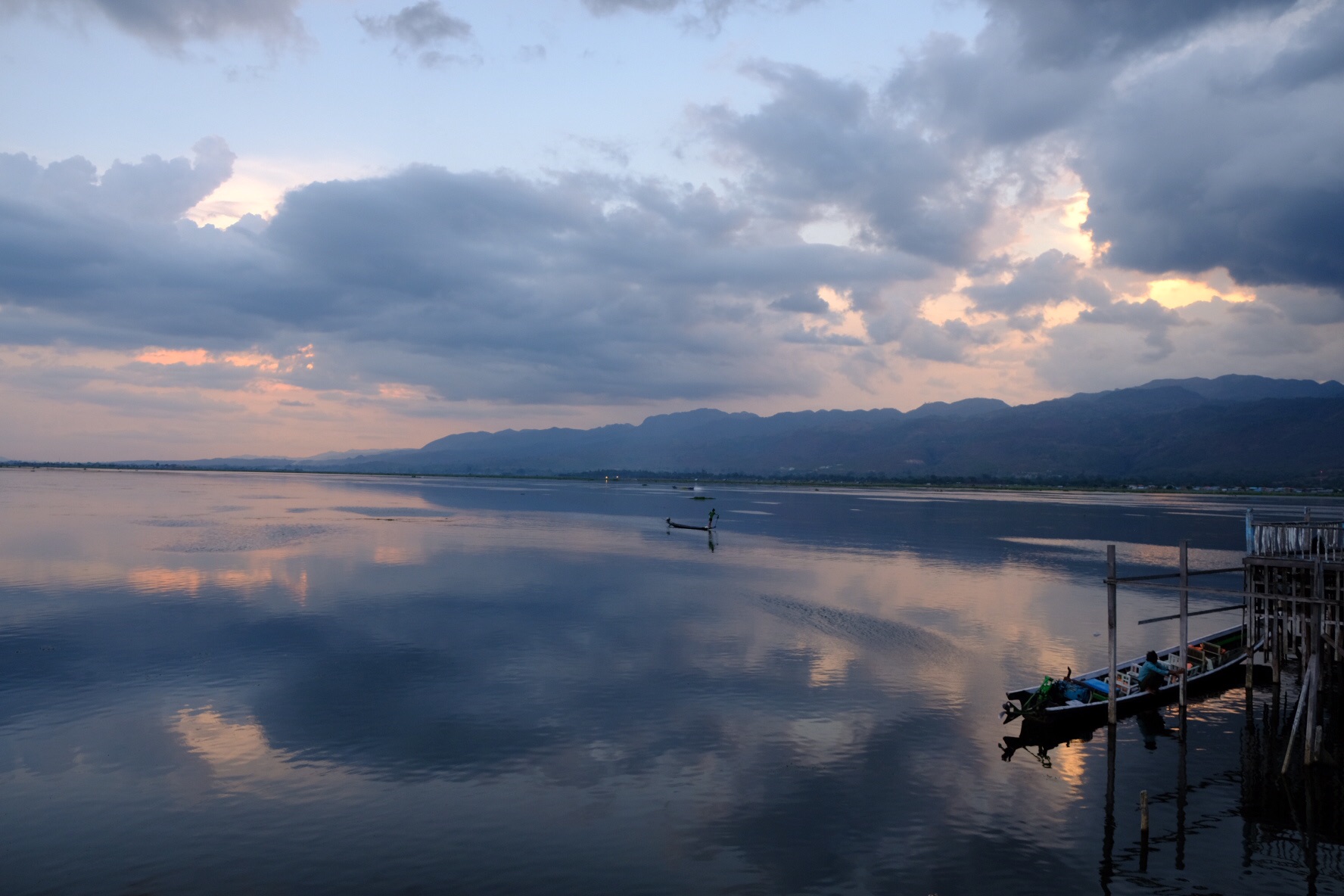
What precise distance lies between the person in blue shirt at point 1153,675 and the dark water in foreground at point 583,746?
109 centimetres

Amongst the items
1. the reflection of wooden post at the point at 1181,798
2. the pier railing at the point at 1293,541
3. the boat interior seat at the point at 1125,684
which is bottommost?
the reflection of wooden post at the point at 1181,798

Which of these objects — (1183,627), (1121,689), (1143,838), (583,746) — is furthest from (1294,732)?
(583,746)

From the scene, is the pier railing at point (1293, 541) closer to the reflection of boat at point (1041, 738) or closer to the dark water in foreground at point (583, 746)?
the dark water in foreground at point (583, 746)

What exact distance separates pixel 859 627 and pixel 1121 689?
1394 cm

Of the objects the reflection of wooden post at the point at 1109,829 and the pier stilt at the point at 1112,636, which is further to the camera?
the pier stilt at the point at 1112,636

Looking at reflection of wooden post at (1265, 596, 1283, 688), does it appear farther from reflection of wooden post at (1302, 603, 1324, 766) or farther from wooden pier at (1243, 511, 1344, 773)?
reflection of wooden post at (1302, 603, 1324, 766)

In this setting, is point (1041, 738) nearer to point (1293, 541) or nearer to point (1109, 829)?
point (1109, 829)

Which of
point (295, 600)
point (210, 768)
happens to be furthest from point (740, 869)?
point (295, 600)

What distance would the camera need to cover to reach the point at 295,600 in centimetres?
4428

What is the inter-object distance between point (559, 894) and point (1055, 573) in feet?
176

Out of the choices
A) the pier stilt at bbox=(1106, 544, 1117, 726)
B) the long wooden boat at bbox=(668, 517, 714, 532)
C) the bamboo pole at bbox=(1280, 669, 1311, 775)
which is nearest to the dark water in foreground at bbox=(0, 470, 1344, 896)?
the pier stilt at bbox=(1106, 544, 1117, 726)

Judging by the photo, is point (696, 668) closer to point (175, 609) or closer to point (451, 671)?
point (451, 671)

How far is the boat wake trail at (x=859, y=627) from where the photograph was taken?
3662cm

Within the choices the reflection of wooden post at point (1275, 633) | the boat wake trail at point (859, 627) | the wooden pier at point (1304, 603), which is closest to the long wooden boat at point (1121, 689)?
the reflection of wooden post at point (1275, 633)
